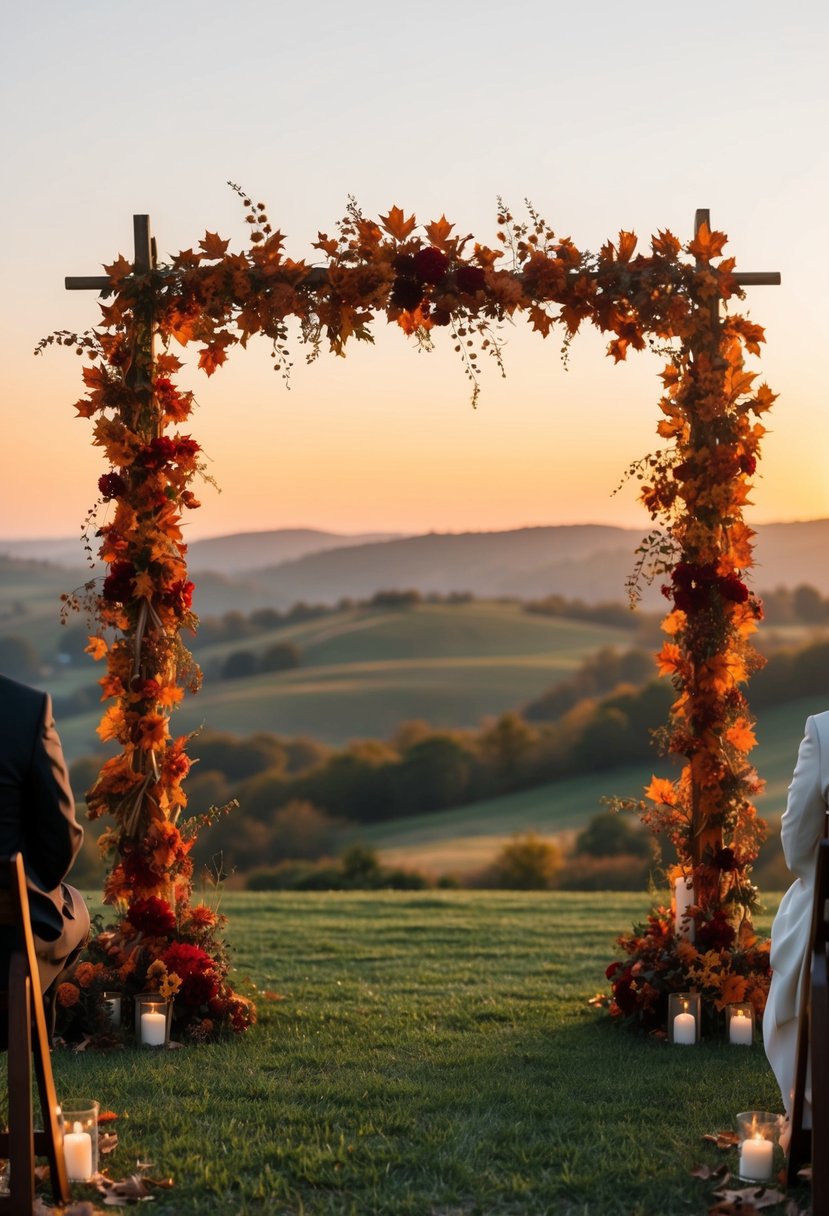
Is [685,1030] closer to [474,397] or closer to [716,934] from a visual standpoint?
[716,934]

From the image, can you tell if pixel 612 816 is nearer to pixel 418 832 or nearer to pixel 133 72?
pixel 418 832

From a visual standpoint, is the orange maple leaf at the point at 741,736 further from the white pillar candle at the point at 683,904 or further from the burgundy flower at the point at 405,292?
the burgundy flower at the point at 405,292

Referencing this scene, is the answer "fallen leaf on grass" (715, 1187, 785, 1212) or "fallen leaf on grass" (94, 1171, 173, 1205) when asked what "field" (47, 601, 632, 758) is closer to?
"fallen leaf on grass" (94, 1171, 173, 1205)

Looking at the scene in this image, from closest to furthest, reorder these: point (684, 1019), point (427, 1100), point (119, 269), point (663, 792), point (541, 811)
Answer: point (427, 1100) → point (684, 1019) → point (119, 269) → point (663, 792) → point (541, 811)

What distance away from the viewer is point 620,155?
8.67 meters

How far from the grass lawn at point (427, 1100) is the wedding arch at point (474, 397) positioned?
49 centimetres

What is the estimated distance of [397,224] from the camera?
19.5ft

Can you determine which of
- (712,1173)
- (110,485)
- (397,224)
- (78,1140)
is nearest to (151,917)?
(110,485)

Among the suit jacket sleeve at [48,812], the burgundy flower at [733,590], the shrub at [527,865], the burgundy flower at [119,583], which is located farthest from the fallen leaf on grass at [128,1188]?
the shrub at [527,865]

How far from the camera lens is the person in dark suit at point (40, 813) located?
3719mm

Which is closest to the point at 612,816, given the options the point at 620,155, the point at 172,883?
the point at 620,155

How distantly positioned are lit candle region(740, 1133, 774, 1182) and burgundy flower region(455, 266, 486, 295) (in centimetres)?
369

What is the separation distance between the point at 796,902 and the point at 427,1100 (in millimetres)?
1539

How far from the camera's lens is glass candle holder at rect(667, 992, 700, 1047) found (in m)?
5.70
